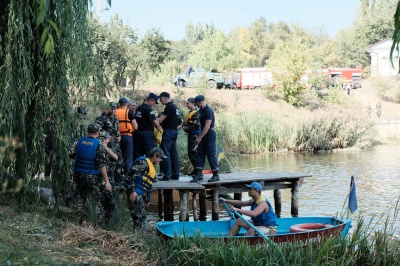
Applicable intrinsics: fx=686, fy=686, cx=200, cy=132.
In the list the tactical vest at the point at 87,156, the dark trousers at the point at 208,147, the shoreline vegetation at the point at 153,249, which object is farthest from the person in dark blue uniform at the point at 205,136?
the shoreline vegetation at the point at 153,249

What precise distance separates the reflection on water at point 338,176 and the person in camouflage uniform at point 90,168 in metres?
5.28

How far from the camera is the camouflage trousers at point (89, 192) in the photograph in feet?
35.0

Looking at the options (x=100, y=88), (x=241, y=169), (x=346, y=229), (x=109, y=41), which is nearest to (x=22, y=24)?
(x=100, y=88)

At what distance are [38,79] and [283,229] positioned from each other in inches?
190

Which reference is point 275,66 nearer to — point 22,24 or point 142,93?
point 142,93

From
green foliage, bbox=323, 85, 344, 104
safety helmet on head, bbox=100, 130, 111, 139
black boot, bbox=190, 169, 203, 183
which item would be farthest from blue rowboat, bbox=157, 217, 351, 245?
green foliage, bbox=323, 85, 344, 104

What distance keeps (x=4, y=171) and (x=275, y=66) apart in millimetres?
38268

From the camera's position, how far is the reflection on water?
1786 centimetres

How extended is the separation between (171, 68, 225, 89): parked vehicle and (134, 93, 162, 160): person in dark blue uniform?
101 feet

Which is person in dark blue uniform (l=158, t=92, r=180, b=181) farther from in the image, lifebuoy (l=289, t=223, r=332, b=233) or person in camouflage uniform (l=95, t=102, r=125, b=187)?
lifebuoy (l=289, t=223, r=332, b=233)

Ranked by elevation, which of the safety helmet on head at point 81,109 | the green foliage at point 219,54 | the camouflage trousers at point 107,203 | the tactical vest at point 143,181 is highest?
the green foliage at point 219,54

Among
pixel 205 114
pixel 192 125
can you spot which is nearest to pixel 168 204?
pixel 192 125

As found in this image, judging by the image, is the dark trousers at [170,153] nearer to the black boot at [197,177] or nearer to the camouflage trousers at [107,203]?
the black boot at [197,177]

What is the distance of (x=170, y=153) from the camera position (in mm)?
13969
